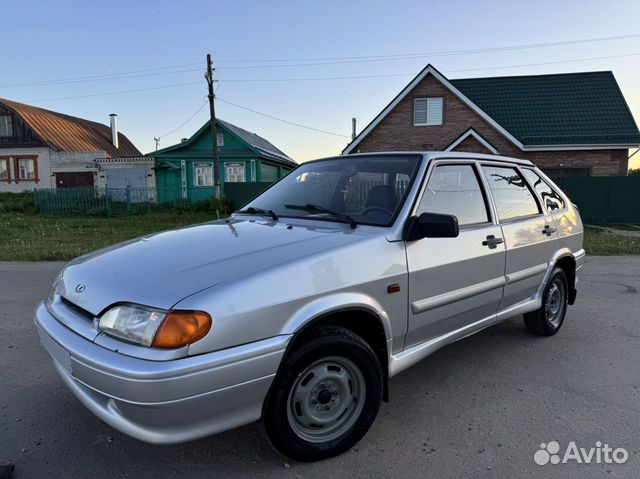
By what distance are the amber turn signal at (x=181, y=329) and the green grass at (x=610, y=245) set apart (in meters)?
9.82

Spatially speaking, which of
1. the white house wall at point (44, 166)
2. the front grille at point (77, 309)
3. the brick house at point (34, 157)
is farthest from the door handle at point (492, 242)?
the white house wall at point (44, 166)

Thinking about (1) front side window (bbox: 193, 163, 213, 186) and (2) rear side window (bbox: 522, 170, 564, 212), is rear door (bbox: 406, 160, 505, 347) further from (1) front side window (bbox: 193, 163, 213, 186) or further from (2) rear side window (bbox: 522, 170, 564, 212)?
(1) front side window (bbox: 193, 163, 213, 186)

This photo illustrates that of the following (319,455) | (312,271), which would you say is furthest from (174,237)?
(319,455)

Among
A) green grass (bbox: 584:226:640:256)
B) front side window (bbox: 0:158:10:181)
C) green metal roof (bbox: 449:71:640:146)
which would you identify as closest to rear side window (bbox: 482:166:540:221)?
green grass (bbox: 584:226:640:256)

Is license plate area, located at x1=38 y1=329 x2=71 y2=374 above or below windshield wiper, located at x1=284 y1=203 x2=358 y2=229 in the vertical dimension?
below

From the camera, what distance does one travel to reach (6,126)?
3269cm

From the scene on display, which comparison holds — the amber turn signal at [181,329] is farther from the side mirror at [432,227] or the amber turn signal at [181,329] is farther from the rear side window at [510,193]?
the rear side window at [510,193]

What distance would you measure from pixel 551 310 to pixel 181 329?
12.8ft

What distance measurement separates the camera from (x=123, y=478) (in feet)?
7.89

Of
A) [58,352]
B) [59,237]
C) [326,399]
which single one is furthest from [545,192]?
[59,237]

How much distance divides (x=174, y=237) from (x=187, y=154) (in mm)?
25391

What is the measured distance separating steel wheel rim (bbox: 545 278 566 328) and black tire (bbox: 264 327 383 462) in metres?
2.61

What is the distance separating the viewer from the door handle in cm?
344

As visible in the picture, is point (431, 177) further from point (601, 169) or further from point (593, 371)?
point (601, 169)
